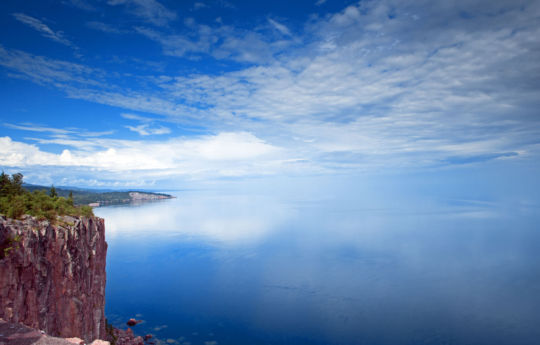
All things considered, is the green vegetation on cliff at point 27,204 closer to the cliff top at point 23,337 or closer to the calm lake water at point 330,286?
the cliff top at point 23,337

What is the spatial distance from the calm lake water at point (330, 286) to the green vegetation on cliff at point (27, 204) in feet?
59.5

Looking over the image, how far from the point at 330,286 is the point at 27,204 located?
38.2 meters

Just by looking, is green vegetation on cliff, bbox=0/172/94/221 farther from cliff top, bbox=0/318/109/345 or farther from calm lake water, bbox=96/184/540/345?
calm lake water, bbox=96/184/540/345

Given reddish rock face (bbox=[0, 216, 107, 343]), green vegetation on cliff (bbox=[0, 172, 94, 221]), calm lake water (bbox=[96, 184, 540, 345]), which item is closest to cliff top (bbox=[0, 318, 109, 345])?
reddish rock face (bbox=[0, 216, 107, 343])

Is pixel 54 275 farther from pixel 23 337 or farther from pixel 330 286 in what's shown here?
pixel 330 286

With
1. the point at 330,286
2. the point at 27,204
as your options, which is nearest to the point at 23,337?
the point at 27,204

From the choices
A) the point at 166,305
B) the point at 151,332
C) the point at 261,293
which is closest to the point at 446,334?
the point at 261,293

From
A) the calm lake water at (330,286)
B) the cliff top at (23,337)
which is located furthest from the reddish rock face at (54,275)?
the calm lake water at (330,286)

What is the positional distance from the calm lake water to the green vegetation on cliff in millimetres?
18127

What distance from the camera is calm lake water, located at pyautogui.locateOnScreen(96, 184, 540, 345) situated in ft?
96.0

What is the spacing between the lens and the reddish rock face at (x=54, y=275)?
11.8 metres

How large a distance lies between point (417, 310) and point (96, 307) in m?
33.1

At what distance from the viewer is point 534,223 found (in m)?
89.6

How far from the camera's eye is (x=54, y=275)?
14305mm
